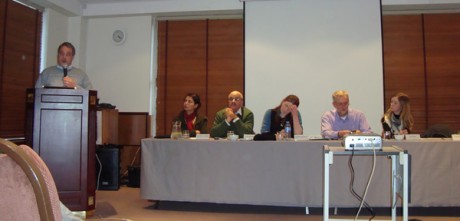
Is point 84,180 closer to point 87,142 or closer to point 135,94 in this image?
point 87,142

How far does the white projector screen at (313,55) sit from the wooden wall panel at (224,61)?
321 mm

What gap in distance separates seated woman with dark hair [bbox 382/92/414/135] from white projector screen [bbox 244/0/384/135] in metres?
1.05

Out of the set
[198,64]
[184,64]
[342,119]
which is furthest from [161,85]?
[342,119]

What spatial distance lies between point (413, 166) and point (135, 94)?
12.7 ft

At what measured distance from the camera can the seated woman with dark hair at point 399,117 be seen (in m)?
3.60

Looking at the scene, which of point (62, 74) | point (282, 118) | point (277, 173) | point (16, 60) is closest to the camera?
point (277, 173)

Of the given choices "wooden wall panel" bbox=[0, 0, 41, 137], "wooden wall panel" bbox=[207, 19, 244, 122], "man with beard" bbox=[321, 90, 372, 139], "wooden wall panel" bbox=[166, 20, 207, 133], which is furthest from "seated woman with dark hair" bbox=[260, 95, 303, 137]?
"wooden wall panel" bbox=[0, 0, 41, 137]

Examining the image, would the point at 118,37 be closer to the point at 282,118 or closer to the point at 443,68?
the point at 282,118

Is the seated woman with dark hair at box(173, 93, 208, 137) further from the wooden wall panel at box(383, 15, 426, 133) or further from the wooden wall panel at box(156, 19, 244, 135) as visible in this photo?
the wooden wall panel at box(383, 15, 426, 133)

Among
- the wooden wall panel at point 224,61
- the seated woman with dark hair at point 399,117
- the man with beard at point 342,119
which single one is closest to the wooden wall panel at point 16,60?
the wooden wall panel at point 224,61

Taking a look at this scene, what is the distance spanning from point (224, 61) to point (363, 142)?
3.24 m

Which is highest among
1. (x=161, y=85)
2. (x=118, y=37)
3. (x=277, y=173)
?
(x=118, y=37)

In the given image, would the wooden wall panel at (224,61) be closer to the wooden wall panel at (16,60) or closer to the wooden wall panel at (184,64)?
the wooden wall panel at (184,64)

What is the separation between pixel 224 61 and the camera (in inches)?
207
